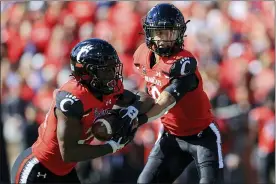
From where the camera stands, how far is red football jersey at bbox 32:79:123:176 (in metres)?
4.71

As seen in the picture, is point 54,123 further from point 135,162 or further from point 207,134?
point 135,162

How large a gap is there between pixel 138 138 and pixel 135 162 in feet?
0.92

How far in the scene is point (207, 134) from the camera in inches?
217

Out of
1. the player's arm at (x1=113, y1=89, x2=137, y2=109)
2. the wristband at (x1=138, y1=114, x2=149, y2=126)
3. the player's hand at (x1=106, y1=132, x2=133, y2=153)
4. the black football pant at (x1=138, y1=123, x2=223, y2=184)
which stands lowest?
the black football pant at (x1=138, y1=123, x2=223, y2=184)

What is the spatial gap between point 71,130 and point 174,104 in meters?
0.89

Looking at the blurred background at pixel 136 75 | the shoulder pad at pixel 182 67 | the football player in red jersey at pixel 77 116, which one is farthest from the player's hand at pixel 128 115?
the blurred background at pixel 136 75

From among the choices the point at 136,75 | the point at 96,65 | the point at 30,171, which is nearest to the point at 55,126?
the point at 30,171

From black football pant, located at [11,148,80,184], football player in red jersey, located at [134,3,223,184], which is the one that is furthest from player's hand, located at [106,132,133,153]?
black football pant, located at [11,148,80,184]

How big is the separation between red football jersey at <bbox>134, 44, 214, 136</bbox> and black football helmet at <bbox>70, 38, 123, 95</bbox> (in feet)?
1.82

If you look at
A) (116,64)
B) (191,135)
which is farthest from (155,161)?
(116,64)

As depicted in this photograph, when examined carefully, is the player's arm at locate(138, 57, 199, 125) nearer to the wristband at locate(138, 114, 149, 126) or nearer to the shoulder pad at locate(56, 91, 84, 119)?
the wristband at locate(138, 114, 149, 126)

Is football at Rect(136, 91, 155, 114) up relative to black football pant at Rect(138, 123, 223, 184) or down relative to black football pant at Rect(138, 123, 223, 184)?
up

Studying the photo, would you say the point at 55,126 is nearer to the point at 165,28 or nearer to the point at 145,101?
the point at 145,101

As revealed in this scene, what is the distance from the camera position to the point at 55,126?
188 inches
